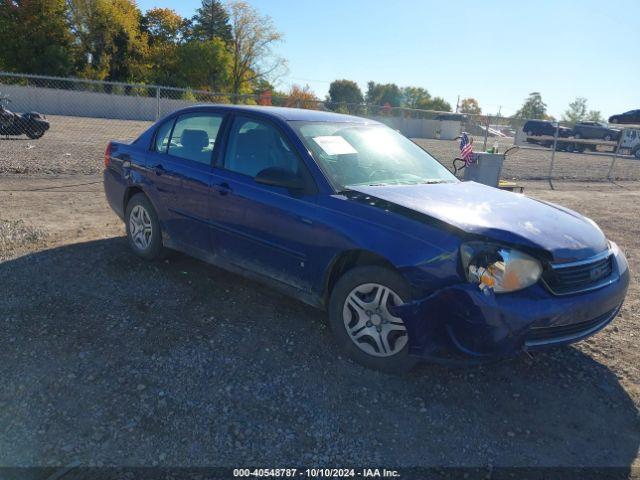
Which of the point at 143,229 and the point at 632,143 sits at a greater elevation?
the point at 632,143

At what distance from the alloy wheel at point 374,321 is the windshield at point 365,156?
779 mm

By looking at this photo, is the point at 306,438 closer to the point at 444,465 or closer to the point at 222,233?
the point at 444,465

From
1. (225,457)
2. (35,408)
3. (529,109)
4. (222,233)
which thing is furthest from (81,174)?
(529,109)

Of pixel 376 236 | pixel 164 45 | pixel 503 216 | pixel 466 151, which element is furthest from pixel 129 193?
pixel 164 45

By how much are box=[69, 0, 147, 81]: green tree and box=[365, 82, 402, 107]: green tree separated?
6767 centimetres

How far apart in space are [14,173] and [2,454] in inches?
340

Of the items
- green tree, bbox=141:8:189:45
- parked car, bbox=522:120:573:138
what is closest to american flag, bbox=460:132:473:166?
parked car, bbox=522:120:573:138

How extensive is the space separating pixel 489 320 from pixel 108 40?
55405mm

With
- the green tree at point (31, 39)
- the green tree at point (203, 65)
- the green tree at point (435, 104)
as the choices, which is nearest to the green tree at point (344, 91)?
the green tree at point (435, 104)

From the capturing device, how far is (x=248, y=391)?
3029mm

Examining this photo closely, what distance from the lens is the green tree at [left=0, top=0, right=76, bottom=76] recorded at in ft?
145

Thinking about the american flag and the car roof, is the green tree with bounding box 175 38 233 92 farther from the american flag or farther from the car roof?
the car roof

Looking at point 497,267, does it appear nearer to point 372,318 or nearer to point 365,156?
point 372,318

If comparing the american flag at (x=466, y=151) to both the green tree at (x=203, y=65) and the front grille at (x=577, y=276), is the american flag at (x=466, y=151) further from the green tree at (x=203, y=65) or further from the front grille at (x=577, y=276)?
the green tree at (x=203, y=65)
